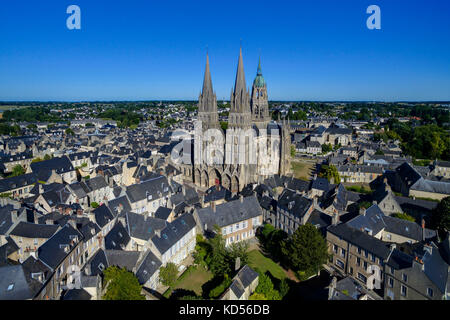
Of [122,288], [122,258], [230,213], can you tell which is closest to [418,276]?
[230,213]

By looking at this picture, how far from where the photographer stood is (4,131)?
143 meters

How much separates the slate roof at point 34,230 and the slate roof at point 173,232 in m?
13.4

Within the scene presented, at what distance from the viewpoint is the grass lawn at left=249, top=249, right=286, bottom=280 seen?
120 ft

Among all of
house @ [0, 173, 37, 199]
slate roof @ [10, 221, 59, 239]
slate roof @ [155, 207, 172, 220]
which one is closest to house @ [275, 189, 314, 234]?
slate roof @ [155, 207, 172, 220]

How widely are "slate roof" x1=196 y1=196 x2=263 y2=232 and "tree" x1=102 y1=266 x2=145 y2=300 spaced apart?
51.1ft

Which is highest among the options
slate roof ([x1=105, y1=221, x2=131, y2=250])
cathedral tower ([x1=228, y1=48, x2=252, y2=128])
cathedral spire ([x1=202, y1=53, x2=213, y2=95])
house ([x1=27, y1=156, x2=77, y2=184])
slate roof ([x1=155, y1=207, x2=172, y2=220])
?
cathedral spire ([x1=202, y1=53, x2=213, y2=95])

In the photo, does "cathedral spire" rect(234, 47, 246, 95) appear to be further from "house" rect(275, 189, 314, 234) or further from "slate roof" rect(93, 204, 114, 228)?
"slate roof" rect(93, 204, 114, 228)

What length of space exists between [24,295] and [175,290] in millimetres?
14846

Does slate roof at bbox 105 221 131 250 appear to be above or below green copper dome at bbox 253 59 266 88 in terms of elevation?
below

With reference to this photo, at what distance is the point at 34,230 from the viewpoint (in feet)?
118

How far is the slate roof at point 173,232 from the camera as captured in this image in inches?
1361

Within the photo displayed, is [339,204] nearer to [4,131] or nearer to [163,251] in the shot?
[163,251]

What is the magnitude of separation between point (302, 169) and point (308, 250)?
197 feet
